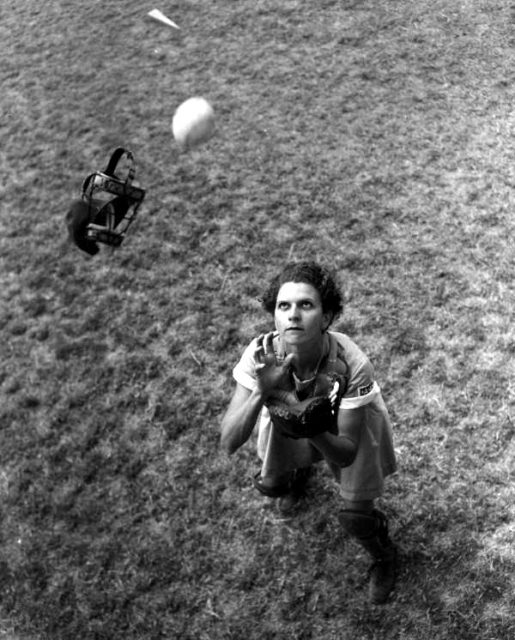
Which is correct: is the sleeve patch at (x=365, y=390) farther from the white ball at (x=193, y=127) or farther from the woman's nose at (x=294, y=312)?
the white ball at (x=193, y=127)

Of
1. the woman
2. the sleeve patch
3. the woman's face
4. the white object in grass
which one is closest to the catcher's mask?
the woman

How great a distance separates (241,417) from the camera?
2.79 meters

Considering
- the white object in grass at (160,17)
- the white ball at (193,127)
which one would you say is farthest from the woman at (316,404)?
the white object in grass at (160,17)

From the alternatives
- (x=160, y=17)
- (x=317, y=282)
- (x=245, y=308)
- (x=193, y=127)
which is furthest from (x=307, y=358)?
(x=160, y=17)

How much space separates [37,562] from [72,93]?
→ 5.79 m

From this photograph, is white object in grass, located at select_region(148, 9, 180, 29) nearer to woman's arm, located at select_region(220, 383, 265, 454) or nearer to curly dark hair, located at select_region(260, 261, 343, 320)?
curly dark hair, located at select_region(260, 261, 343, 320)

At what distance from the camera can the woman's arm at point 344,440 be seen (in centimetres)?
277

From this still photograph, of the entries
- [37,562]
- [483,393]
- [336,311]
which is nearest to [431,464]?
[483,393]

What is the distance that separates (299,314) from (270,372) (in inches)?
12.9

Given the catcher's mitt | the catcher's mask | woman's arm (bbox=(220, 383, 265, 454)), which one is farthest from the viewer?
the catcher's mask

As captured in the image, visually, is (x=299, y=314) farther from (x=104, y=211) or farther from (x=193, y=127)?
(x=193, y=127)

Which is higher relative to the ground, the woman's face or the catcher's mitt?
the woman's face

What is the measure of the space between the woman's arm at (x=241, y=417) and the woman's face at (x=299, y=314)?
28cm

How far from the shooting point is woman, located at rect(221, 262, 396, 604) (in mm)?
2576
